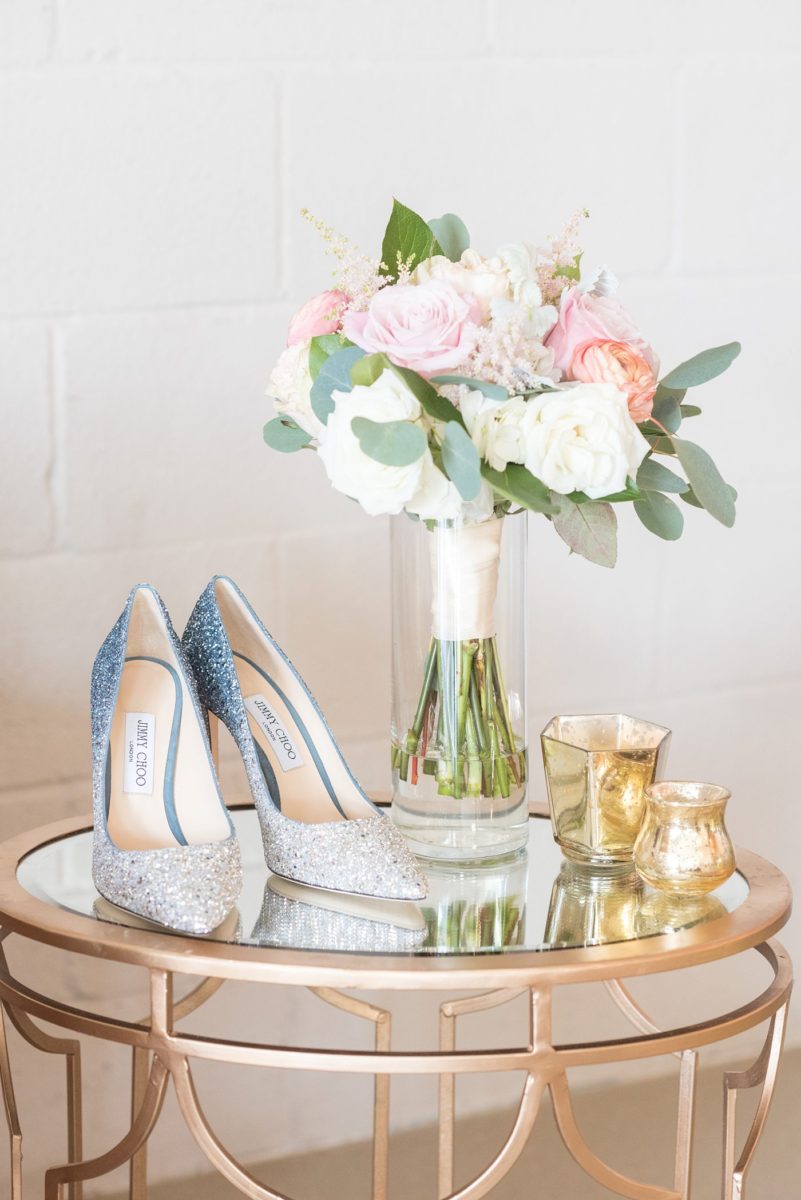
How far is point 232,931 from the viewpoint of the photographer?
0.82 metres

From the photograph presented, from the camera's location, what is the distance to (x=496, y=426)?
83 centimetres

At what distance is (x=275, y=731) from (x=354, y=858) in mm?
160

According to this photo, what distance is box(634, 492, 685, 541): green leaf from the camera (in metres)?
0.91

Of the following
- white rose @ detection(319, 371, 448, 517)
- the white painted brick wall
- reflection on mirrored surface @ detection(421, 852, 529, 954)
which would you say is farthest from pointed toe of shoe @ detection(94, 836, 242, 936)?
the white painted brick wall

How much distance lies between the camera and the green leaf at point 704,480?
883 mm

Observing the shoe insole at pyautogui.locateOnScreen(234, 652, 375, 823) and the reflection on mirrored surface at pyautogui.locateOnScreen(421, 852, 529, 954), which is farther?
the shoe insole at pyautogui.locateOnScreen(234, 652, 375, 823)

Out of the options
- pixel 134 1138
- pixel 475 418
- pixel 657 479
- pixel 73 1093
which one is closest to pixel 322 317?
pixel 475 418

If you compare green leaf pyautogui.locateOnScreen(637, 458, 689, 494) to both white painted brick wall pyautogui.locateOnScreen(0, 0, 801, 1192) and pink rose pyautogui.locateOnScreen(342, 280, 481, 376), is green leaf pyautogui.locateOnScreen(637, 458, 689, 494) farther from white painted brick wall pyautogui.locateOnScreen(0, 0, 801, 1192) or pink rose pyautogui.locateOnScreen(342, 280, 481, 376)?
white painted brick wall pyautogui.locateOnScreen(0, 0, 801, 1192)

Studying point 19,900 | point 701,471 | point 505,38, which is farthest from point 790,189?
point 19,900

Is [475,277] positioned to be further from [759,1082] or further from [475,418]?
[759,1082]

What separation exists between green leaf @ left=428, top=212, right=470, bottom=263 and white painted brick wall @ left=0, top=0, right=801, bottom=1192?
0.36 m

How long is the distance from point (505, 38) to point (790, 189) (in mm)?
362

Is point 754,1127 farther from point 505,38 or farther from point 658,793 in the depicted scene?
point 505,38

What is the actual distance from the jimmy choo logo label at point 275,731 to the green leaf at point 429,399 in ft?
0.93
